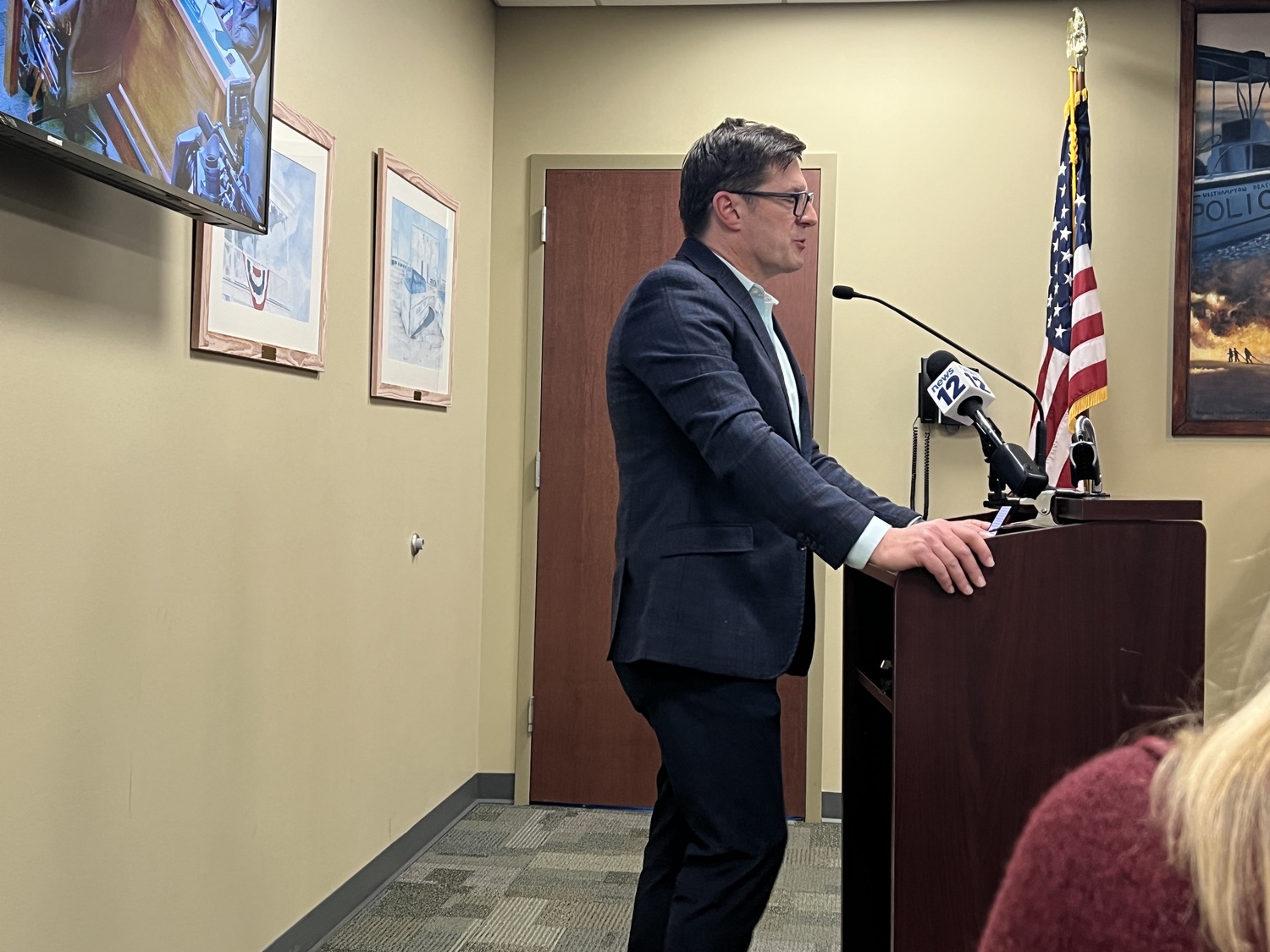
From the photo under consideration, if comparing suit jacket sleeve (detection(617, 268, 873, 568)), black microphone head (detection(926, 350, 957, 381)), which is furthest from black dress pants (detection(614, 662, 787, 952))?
black microphone head (detection(926, 350, 957, 381))

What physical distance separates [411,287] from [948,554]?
209 centimetres

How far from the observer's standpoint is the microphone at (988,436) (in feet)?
6.21

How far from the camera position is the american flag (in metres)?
3.60

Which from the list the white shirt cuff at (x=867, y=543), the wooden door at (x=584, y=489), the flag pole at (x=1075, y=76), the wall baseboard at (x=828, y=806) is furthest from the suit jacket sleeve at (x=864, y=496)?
the wall baseboard at (x=828, y=806)

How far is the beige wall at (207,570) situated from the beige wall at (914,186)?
446 mm

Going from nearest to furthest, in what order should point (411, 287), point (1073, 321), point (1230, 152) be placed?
point (411, 287) < point (1073, 321) < point (1230, 152)

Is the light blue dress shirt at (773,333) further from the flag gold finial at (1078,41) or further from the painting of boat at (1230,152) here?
the painting of boat at (1230,152)

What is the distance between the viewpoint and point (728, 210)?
6.81 ft

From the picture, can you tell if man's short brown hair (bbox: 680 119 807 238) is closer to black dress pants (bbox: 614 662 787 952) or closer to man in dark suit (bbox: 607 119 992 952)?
man in dark suit (bbox: 607 119 992 952)

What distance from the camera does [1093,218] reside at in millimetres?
3914

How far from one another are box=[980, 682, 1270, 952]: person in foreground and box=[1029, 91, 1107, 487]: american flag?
10.2ft

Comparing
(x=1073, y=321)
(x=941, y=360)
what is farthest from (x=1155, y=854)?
(x=1073, y=321)

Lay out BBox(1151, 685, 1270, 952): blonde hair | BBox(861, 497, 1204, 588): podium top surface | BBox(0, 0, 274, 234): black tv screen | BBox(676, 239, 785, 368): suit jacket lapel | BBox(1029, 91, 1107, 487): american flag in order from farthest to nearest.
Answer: BBox(1029, 91, 1107, 487): american flag < BBox(676, 239, 785, 368): suit jacket lapel < BBox(861, 497, 1204, 588): podium top surface < BBox(0, 0, 274, 234): black tv screen < BBox(1151, 685, 1270, 952): blonde hair

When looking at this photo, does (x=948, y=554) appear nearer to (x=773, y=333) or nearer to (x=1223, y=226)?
(x=773, y=333)
